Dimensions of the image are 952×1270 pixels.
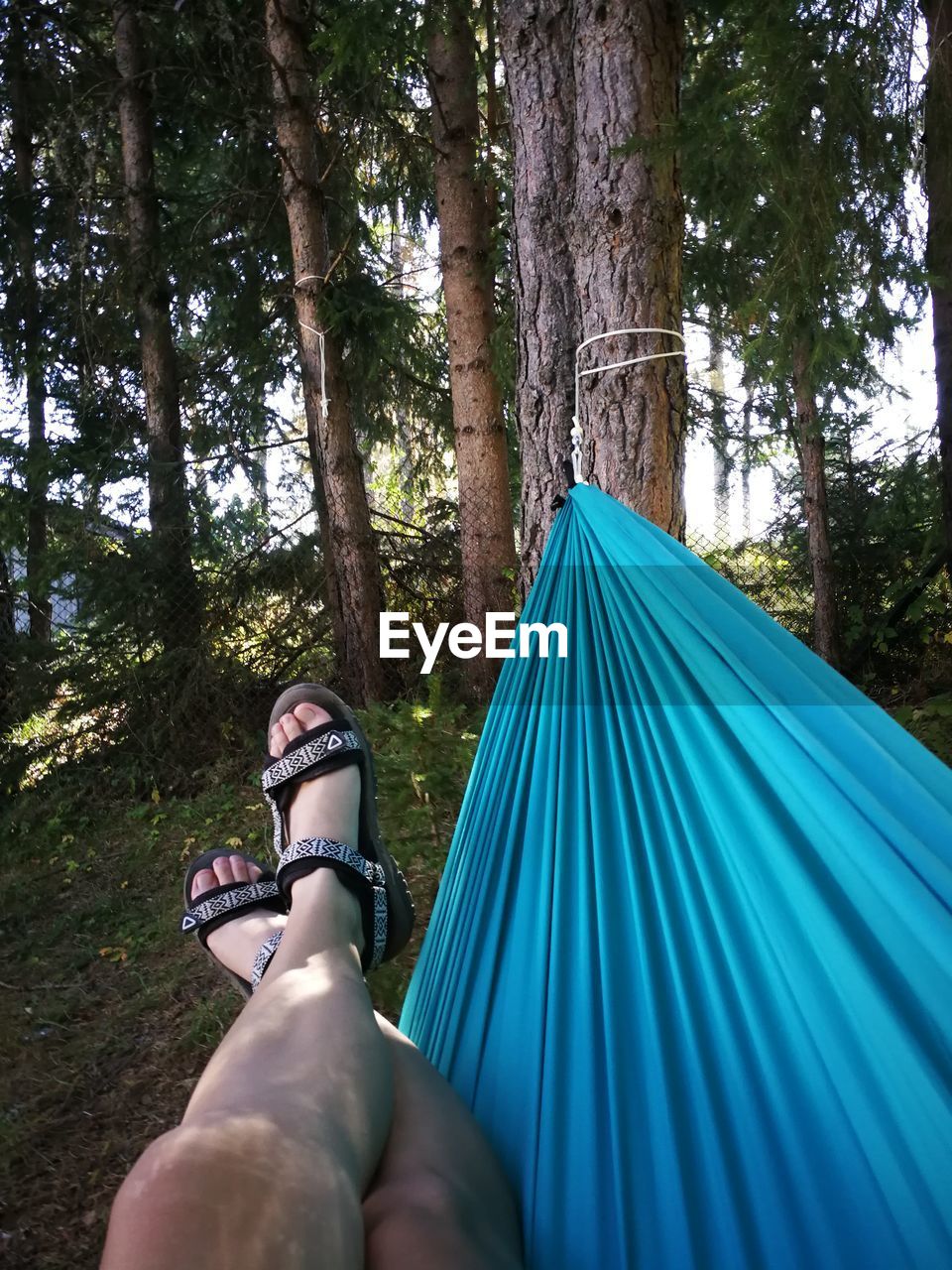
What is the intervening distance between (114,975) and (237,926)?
52.5 inches

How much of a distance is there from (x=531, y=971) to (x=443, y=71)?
3.50m

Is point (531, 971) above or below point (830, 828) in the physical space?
below

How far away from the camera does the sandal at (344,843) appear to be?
114cm

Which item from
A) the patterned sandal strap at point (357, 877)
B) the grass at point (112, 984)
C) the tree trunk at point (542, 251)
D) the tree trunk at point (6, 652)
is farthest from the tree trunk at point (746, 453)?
the patterned sandal strap at point (357, 877)

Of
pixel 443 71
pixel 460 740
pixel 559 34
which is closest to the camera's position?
pixel 559 34

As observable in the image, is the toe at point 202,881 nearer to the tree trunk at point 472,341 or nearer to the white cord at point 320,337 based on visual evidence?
the tree trunk at point 472,341

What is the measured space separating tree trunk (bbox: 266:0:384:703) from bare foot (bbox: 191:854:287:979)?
84.4 inches

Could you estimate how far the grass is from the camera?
1.57m

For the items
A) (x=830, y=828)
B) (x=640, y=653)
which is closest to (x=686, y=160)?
(x=640, y=653)

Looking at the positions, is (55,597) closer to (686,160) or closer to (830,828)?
(686,160)

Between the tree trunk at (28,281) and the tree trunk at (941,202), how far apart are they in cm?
337

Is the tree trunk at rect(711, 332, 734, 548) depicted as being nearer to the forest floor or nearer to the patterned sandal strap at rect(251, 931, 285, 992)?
the forest floor

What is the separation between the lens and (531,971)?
84 cm

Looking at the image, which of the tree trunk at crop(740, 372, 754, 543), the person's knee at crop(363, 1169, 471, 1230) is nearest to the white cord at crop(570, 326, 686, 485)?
the person's knee at crop(363, 1169, 471, 1230)
